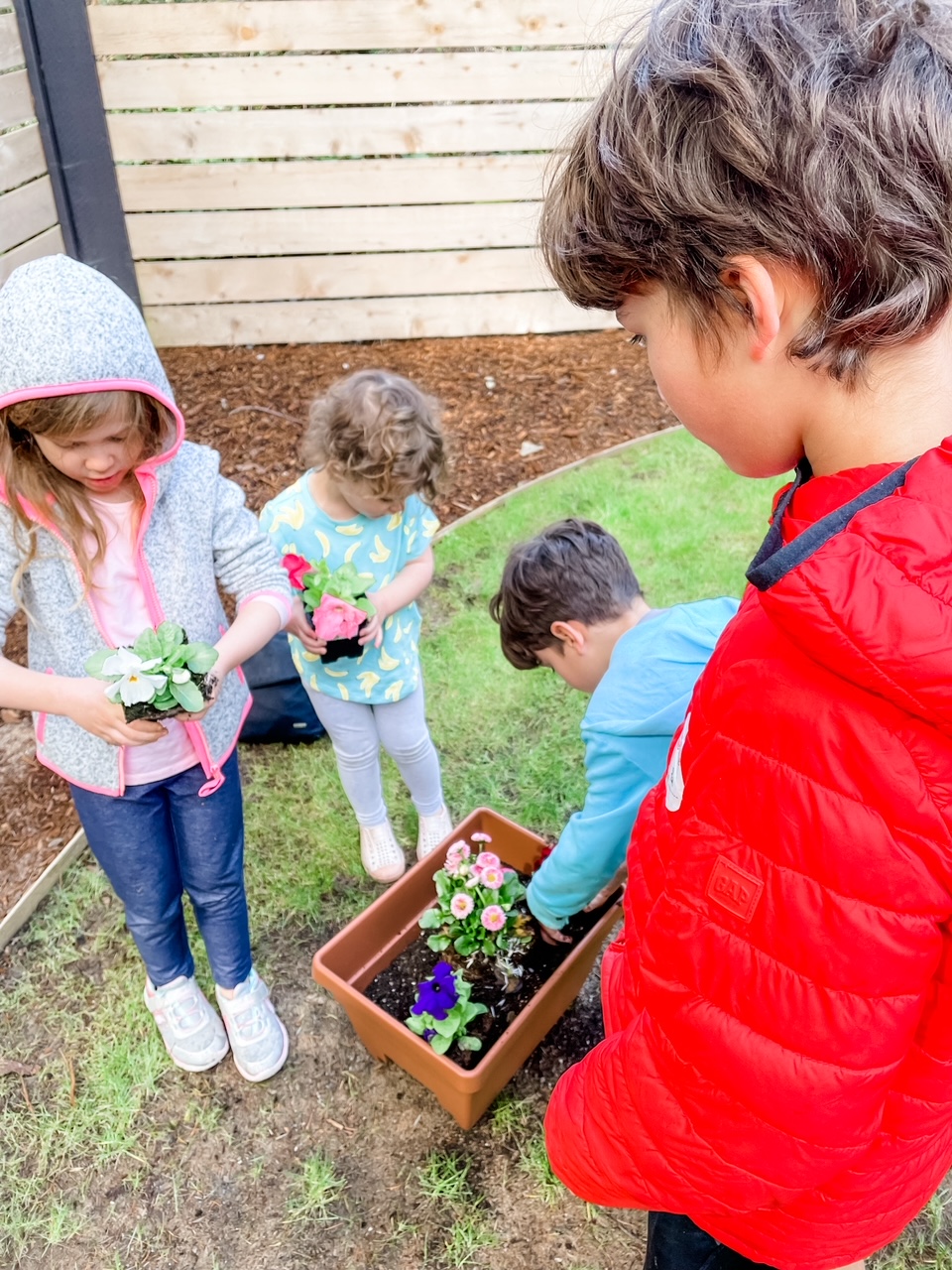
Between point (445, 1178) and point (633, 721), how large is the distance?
119 centimetres

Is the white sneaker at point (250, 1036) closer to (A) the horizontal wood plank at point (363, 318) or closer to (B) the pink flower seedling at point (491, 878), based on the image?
(B) the pink flower seedling at point (491, 878)

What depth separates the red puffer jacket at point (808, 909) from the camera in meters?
0.82

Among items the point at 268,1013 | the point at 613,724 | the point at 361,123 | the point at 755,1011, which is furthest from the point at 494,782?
the point at 361,123

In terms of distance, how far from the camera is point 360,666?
2549 mm

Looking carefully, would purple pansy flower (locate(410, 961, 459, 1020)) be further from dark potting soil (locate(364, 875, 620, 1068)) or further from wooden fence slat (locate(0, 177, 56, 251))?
wooden fence slat (locate(0, 177, 56, 251))

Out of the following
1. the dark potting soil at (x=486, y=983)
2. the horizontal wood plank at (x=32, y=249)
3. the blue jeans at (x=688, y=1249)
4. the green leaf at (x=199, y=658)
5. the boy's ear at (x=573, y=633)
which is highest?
the horizontal wood plank at (x=32, y=249)

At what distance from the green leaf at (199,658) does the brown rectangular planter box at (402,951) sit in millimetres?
802

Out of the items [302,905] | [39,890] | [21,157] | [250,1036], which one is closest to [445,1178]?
[250,1036]

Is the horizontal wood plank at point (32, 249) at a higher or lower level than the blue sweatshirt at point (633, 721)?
higher

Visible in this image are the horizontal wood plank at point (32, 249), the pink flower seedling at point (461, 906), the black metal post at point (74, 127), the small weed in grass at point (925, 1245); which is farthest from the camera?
the black metal post at point (74, 127)

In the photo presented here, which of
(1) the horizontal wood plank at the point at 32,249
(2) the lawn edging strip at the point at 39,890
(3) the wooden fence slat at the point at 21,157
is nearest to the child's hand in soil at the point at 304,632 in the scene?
(2) the lawn edging strip at the point at 39,890

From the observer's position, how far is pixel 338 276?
528 cm

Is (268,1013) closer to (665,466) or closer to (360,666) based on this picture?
(360,666)

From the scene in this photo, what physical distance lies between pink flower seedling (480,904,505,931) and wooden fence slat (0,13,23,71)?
13.4 ft
